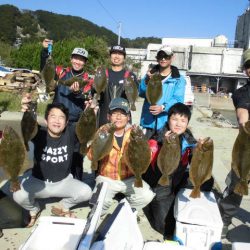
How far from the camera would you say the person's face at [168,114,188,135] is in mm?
4113

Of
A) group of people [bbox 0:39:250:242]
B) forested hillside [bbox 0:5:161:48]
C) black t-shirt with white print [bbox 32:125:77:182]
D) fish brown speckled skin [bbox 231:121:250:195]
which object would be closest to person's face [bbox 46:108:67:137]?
group of people [bbox 0:39:250:242]

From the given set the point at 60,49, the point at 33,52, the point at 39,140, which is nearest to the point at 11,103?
the point at 39,140

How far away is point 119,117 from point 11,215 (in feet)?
5.56

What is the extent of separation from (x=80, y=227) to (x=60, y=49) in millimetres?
23664

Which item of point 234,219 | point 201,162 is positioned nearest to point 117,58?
point 201,162

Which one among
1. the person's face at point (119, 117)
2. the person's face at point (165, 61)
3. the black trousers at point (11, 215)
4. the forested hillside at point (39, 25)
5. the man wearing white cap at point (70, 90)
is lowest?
the black trousers at point (11, 215)

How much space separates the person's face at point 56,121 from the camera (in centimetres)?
422

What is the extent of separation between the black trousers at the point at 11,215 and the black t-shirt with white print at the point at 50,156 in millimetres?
427

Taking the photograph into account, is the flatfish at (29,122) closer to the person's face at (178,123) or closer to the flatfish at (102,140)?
the flatfish at (102,140)

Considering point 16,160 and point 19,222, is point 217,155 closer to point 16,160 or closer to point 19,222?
point 19,222

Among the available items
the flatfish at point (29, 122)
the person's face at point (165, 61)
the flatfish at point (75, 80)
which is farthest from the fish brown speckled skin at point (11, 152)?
the person's face at point (165, 61)

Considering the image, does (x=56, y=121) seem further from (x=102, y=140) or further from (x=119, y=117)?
(x=102, y=140)

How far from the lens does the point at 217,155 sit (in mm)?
7887

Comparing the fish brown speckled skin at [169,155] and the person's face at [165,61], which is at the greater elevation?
the person's face at [165,61]
